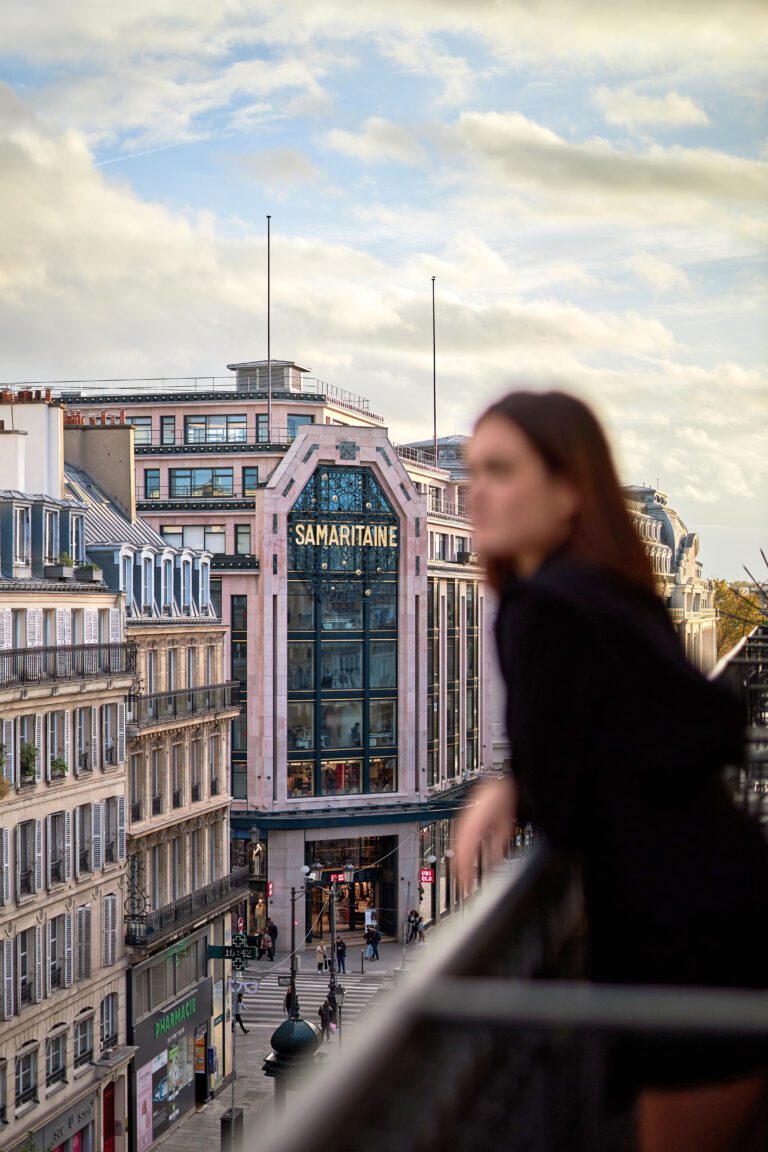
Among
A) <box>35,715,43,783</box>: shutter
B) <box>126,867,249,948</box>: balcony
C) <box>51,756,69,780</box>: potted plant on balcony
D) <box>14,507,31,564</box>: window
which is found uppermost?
<box>14,507,31,564</box>: window

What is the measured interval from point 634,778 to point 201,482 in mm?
88036

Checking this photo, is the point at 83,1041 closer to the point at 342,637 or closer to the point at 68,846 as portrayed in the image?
the point at 68,846

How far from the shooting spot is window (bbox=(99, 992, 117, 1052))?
161ft

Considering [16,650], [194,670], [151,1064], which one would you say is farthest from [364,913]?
[16,650]

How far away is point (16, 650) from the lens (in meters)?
43.7

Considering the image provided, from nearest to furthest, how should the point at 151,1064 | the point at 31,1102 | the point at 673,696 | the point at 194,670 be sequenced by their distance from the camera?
the point at 673,696
the point at 31,1102
the point at 151,1064
the point at 194,670

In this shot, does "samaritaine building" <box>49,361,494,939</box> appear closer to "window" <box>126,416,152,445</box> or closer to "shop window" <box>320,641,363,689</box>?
"shop window" <box>320,641,363,689</box>

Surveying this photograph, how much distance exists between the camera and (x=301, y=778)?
85250mm

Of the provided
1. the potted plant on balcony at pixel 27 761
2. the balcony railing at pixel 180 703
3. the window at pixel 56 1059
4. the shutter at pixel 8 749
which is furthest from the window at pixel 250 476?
the window at pixel 56 1059

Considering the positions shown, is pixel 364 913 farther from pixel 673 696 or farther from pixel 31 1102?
pixel 673 696

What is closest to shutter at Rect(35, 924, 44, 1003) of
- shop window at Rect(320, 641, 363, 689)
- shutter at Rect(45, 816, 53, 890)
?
shutter at Rect(45, 816, 53, 890)

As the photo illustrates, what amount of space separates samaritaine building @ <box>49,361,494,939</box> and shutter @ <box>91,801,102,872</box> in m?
34.3

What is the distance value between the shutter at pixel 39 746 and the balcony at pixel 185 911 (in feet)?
29.7

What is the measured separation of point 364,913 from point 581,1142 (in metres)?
85.7
